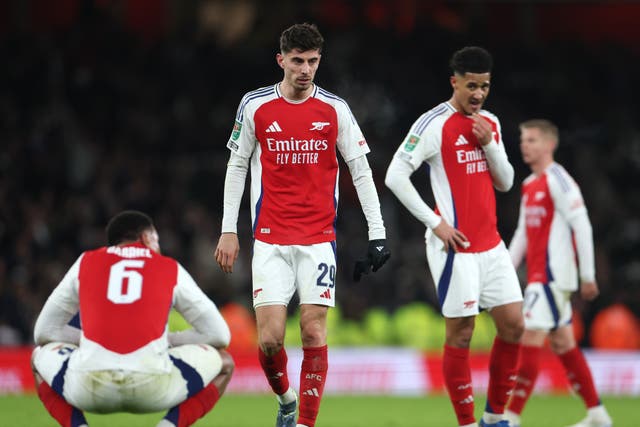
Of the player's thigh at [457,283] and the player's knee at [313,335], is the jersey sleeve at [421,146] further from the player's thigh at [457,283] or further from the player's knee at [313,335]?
the player's knee at [313,335]

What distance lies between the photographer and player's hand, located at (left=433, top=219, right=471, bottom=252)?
24.2 feet

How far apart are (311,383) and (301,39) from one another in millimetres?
1964

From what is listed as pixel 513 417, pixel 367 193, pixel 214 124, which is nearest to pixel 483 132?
pixel 367 193

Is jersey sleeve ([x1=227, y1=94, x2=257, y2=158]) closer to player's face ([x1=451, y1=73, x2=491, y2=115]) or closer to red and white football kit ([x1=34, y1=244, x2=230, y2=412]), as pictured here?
red and white football kit ([x1=34, y1=244, x2=230, y2=412])

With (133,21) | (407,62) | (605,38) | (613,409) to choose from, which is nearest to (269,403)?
(613,409)

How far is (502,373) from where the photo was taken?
Result: 7.61m

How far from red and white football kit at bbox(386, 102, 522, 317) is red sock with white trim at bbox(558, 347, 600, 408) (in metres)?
1.93

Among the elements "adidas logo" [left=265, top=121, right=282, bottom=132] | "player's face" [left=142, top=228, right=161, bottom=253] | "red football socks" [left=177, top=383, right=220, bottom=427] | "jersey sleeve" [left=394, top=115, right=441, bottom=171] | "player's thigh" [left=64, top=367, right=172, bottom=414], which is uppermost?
"adidas logo" [left=265, top=121, right=282, bottom=132]

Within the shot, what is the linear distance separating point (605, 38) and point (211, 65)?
687 cm

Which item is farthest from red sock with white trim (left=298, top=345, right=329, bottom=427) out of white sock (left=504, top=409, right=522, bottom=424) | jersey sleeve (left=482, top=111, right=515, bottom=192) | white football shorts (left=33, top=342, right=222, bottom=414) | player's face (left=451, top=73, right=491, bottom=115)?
white sock (left=504, top=409, right=522, bottom=424)

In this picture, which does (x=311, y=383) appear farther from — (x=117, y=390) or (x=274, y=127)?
(x=274, y=127)

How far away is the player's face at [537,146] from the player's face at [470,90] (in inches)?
71.7

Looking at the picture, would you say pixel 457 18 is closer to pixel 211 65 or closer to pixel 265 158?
pixel 211 65

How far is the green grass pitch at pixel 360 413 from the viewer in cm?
951
